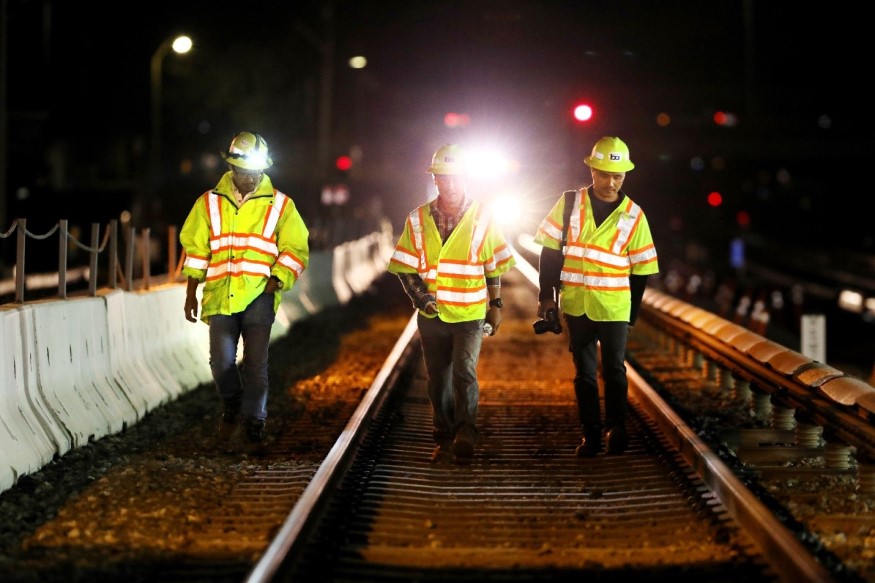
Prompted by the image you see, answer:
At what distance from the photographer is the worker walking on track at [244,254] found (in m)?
8.80

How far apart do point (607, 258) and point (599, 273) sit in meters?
0.11

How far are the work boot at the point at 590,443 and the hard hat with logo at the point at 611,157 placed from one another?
173 centimetres

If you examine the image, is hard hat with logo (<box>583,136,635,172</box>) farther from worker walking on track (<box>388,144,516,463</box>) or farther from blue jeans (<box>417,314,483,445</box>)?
blue jeans (<box>417,314,483,445</box>)

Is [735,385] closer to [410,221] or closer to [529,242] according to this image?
[410,221]

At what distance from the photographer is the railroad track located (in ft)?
19.9

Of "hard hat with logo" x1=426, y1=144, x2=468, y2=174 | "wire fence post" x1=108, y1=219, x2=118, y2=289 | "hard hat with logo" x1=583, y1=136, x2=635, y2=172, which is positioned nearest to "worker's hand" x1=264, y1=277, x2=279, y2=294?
"hard hat with logo" x1=426, y1=144, x2=468, y2=174

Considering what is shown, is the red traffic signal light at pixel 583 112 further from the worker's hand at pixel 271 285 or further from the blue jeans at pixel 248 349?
the worker's hand at pixel 271 285

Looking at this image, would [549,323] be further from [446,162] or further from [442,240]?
[446,162]

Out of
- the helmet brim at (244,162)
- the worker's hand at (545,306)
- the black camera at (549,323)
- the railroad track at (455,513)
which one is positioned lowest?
the railroad track at (455,513)

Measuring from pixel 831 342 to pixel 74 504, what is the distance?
20.5 m

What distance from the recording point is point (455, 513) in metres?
7.29

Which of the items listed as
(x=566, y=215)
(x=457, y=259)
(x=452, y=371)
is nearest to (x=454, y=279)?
(x=457, y=259)

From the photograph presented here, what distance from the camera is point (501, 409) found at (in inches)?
450

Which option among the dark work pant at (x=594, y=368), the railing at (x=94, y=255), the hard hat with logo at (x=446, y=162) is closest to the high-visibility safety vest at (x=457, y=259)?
the hard hat with logo at (x=446, y=162)
